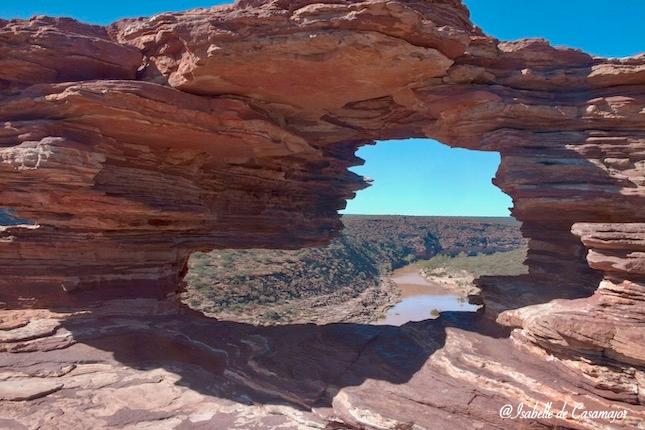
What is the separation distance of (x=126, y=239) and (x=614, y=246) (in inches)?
606

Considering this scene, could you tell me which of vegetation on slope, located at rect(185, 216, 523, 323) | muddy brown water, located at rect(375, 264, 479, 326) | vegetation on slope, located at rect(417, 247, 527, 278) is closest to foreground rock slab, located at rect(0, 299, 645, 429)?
vegetation on slope, located at rect(185, 216, 523, 323)

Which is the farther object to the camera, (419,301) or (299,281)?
(419,301)

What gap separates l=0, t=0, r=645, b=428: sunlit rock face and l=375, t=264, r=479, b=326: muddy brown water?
3212 centimetres

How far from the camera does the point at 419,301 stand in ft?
203

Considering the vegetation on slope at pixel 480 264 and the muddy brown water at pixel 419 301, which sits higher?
the vegetation on slope at pixel 480 264

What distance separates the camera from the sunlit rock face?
37.3 feet

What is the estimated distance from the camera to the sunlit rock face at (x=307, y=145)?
1138 cm

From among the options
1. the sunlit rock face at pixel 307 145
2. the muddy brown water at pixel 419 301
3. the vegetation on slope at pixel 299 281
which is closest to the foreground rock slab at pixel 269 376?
the sunlit rock face at pixel 307 145

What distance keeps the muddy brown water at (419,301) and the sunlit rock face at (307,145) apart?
105ft

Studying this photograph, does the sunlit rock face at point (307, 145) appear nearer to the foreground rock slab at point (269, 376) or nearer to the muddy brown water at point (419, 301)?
the foreground rock slab at point (269, 376)

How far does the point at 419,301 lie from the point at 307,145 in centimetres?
4798

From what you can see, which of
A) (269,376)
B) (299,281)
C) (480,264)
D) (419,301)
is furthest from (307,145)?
(480,264)

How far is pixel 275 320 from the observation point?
3922 centimetres

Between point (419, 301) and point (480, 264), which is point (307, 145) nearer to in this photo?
point (419, 301)
